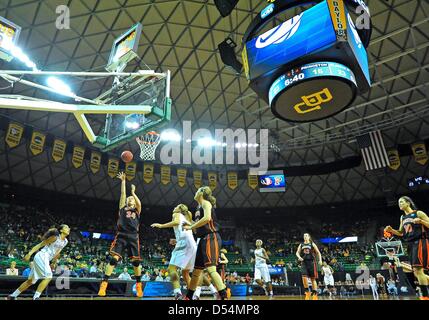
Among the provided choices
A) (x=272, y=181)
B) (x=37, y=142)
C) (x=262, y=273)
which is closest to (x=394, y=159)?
(x=272, y=181)

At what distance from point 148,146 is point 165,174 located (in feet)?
36.3

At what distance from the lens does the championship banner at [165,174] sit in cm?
2627

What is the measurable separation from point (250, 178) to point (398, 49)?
14984mm

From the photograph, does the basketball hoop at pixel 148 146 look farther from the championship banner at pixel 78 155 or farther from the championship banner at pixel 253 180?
the championship banner at pixel 253 180

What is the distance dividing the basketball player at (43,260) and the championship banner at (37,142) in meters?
15.1

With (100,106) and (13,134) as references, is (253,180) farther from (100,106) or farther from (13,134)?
(100,106)

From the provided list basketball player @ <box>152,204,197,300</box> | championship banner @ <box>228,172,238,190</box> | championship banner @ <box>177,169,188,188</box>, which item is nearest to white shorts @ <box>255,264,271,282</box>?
basketball player @ <box>152,204,197,300</box>

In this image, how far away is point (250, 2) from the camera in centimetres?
1702

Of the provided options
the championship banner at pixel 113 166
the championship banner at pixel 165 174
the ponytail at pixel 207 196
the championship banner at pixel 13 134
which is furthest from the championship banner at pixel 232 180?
the ponytail at pixel 207 196

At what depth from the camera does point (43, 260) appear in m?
7.14

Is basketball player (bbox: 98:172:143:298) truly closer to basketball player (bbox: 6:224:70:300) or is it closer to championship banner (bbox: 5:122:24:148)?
basketball player (bbox: 6:224:70:300)

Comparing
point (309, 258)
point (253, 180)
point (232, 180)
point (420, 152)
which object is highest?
point (420, 152)

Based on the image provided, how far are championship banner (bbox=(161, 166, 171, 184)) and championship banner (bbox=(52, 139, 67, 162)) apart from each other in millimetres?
8112
